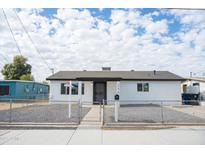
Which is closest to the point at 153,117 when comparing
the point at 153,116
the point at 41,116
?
the point at 153,116

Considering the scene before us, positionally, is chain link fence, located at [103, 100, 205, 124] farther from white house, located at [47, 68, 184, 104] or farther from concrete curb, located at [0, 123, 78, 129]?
concrete curb, located at [0, 123, 78, 129]

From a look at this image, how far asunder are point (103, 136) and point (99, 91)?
13808mm

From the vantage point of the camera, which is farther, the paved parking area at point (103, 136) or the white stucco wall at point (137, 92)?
the white stucco wall at point (137, 92)

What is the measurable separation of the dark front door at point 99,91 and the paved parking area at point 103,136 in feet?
41.6

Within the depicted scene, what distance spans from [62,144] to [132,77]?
1599cm

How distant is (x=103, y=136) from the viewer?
691cm

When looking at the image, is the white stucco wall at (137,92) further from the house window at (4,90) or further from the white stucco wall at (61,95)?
the house window at (4,90)

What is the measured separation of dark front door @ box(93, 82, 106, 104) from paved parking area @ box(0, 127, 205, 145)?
41.6 ft

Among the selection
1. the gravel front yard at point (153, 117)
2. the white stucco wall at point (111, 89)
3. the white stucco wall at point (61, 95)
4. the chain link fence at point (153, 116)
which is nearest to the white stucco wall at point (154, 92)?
the chain link fence at point (153, 116)

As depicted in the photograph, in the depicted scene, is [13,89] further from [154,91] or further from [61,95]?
[154,91]

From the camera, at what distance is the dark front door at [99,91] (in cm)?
2061
